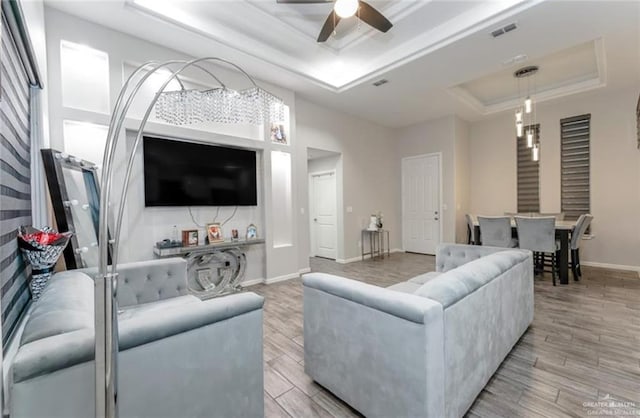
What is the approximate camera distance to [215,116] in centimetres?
243

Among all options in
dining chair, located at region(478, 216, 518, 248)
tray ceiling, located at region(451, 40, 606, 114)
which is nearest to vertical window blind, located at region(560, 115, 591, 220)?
tray ceiling, located at region(451, 40, 606, 114)

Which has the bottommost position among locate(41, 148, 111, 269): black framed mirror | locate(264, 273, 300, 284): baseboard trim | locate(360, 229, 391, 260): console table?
locate(264, 273, 300, 284): baseboard trim

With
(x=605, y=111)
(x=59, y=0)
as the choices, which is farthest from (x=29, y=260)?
(x=605, y=111)

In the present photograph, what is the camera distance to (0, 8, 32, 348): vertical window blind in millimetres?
1283

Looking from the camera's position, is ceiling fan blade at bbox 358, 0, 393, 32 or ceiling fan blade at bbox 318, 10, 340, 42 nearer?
ceiling fan blade at bbox 358, 0, 393, 32

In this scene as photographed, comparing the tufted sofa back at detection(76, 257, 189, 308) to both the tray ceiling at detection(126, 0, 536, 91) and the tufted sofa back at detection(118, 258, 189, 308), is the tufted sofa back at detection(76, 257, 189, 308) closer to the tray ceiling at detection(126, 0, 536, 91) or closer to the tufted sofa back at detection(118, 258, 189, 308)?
the tufted sofa back at detection(118, 258, 189, 308)

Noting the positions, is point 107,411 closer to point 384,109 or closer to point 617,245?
point 384,109

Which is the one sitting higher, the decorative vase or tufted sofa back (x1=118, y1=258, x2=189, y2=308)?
the decorative vase

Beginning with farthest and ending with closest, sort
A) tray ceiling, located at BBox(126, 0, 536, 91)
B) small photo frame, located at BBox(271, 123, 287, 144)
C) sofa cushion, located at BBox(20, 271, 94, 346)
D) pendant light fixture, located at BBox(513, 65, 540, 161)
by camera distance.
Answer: small photo frame, located at BBox(271, 123, 287, 144) < pendant light fixture, located at BBox(513, 65, 540, 161) < tray ceiling, located at BBox(126, 0, 536, 91) < sofa cushion, located at BBox(20, 271, 94, 346)

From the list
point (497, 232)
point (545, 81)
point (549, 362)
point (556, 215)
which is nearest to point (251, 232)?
point (549, 362)

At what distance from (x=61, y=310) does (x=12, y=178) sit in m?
0.89

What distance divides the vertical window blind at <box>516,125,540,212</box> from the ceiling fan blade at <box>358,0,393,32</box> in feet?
14.6

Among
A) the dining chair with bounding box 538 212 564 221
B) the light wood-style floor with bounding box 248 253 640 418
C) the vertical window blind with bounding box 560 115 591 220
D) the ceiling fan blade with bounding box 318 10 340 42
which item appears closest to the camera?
the light wood-style floor with bounding box 248 253 640 418

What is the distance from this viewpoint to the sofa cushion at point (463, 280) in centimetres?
141
